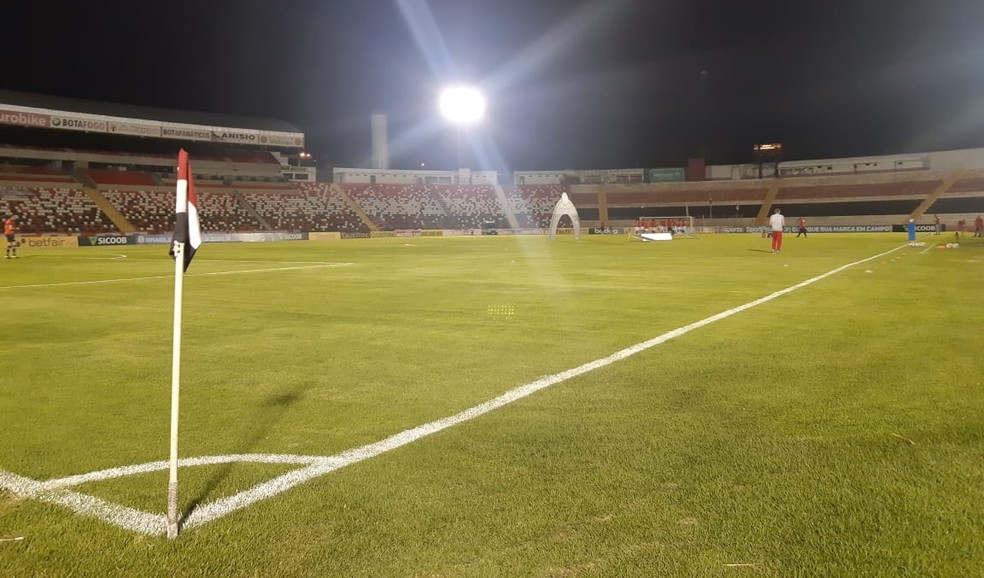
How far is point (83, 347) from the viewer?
812 cm

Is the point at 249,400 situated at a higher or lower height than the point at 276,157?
lower

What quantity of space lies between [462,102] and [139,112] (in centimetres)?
3485

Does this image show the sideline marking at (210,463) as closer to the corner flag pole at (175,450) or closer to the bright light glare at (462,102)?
the corner flag pole at (175,450)

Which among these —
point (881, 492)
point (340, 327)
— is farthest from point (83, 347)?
point (881, 492)

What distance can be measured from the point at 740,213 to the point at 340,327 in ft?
276

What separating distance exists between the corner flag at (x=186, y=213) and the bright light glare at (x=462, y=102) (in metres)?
71.7

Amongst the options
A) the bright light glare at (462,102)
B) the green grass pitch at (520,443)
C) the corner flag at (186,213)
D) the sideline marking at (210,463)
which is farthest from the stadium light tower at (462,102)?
the corner flag at (186,213)

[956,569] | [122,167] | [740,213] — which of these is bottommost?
[956,569]

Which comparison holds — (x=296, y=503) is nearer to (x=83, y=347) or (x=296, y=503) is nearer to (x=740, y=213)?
(x=83, y=347)

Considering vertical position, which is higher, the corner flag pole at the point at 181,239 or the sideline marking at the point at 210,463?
the corner flag pole at the point at 181,239

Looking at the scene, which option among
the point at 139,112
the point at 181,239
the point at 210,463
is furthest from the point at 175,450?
the point at 139,112

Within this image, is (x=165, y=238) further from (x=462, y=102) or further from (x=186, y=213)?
(x=186, y=213)

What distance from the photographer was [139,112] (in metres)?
68.6

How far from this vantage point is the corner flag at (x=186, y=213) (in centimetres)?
352
